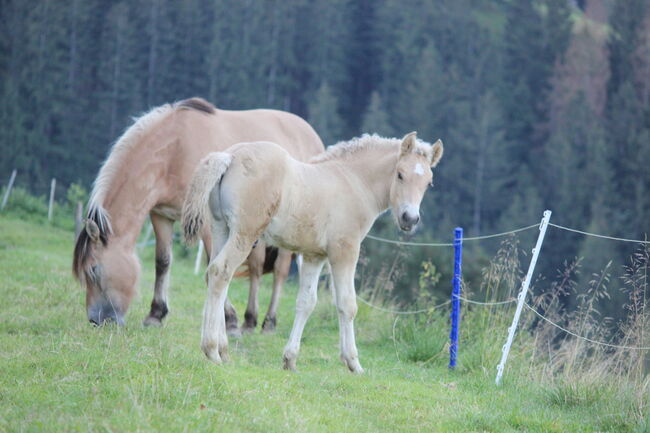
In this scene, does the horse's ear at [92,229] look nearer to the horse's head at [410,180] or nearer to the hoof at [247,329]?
the hoof at [247,329]

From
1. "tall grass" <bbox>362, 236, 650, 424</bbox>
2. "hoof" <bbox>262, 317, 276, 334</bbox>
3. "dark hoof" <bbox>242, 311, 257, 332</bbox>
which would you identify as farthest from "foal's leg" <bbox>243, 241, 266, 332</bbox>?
"tall grass" <bbox>362, 236, 650, 424</bbox>

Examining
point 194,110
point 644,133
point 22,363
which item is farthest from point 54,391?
point 644,133

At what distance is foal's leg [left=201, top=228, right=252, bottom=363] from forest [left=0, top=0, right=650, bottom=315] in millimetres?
35433

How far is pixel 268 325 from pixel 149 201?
2.07 meters

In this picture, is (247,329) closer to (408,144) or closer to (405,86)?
(408,144)

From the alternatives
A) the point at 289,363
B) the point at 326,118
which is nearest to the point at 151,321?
the point at 289,363

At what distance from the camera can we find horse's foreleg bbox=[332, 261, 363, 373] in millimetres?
6895

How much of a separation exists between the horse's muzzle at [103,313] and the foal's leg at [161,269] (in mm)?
693

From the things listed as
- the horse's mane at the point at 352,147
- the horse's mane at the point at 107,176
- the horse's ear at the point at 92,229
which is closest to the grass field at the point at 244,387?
the horse's mane at the point at 107,176

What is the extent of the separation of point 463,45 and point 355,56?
892 centimetres

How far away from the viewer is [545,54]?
210 ft

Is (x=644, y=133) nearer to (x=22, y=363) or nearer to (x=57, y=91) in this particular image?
(x=57, y=91)

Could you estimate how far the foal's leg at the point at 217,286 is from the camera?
251 inches

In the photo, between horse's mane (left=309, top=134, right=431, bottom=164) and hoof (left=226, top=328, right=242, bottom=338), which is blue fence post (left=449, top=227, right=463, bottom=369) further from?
hoof (left=226, top=328, right=242, bottom=338)
